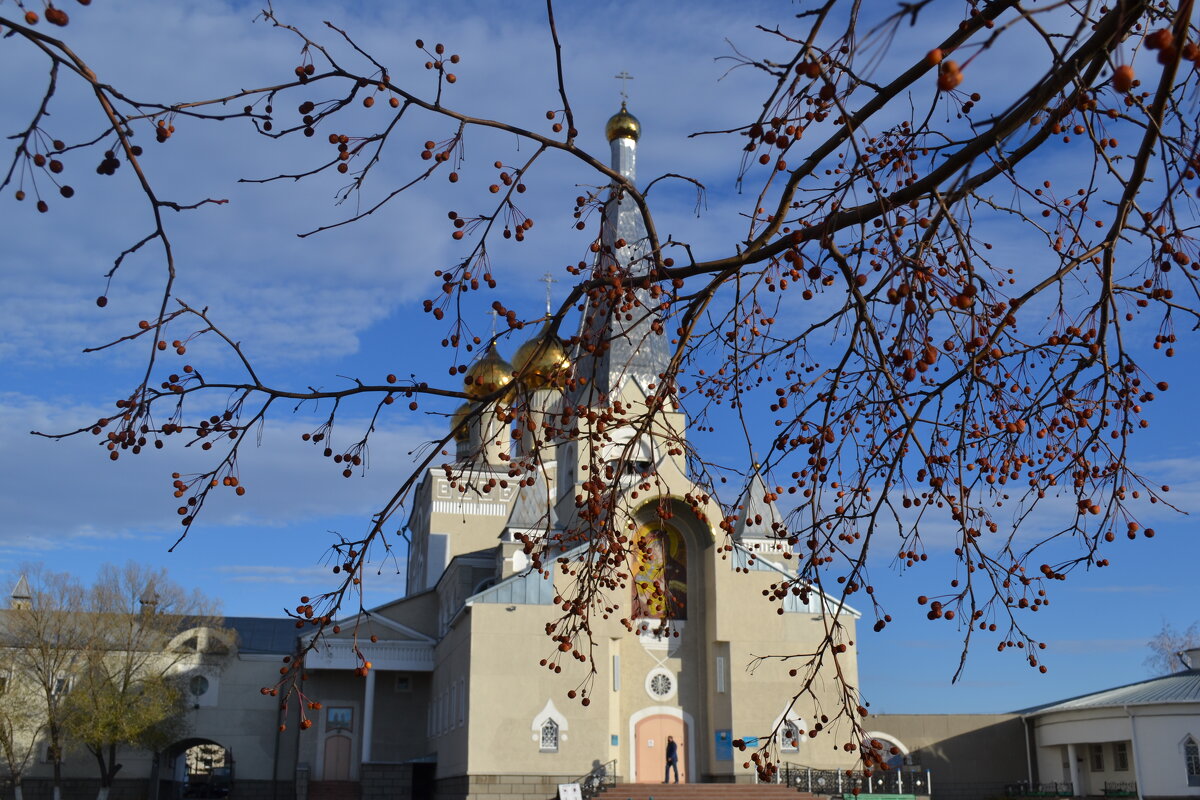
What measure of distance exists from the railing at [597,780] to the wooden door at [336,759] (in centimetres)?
1268

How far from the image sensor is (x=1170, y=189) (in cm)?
497

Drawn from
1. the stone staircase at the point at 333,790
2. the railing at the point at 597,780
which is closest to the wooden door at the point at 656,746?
the railing at the point at 597,780

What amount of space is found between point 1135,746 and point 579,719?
16173 mm

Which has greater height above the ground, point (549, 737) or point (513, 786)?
point (549, 737)

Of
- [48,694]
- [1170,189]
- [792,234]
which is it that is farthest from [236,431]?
[48,694]

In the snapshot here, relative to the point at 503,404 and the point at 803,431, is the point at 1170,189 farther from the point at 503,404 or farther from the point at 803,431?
the point at 503,404

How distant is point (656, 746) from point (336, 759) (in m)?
13.2

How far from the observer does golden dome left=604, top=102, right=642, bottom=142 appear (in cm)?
4016

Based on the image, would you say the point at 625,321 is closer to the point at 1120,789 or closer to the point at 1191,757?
the point at 1191,757

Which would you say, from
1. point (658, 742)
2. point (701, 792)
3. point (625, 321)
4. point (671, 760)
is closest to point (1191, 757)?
point (701, 792)

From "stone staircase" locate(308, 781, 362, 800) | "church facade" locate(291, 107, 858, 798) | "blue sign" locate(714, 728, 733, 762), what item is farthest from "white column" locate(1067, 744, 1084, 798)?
"stone staircase" locate(308, 781, 362, 800)

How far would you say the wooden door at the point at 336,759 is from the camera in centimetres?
3722

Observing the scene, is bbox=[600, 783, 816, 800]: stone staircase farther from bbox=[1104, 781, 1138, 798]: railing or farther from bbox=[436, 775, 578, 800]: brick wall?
bbox=[1104, 781, 1138, 798]: railing

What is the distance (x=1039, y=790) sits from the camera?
34688mm
